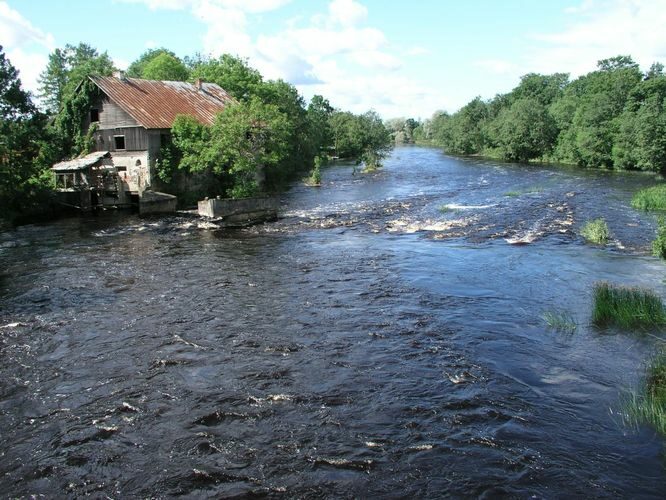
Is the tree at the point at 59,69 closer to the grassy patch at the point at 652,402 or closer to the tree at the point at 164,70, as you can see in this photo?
the tree at the point at 164,70

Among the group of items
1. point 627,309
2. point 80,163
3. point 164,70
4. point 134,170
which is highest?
point 164,70

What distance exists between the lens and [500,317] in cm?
1644

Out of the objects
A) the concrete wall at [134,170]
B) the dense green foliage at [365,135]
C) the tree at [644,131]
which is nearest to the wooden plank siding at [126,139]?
the concrete wall at [134,170]

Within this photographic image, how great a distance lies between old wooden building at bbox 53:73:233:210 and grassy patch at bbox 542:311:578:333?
102ft

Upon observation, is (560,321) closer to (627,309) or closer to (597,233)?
(627,309)

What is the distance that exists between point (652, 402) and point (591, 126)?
68.0 meters

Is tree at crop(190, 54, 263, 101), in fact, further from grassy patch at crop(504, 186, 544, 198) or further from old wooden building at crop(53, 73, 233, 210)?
grassy patch at crop(504, 186, 544, 198)

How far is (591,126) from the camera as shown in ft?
228

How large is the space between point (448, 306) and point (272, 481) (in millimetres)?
10038

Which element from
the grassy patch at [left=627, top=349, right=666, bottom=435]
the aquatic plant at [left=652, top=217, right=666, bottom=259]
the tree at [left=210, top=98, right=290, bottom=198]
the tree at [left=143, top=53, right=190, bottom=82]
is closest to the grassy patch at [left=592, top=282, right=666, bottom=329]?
the grassy patch at [left=627, top=349, right=666, bottom=435]

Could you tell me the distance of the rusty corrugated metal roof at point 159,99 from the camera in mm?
39875

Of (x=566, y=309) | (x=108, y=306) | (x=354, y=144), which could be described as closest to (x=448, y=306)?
(x=566, y=309)

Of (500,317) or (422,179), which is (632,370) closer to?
(500,317)

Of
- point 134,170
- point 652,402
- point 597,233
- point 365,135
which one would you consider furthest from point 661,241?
point 365,135
